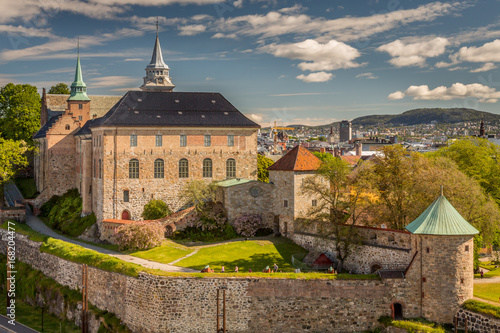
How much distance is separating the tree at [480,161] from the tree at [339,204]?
42.8 feet

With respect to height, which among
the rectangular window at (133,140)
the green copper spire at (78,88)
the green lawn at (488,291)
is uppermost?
the green copper spire at (78,88)

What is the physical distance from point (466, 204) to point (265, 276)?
15630 millimetres

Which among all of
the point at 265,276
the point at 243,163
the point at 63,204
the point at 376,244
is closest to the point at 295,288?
the point at 265,276

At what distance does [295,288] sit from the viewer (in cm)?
3591

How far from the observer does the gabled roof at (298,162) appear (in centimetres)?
4825

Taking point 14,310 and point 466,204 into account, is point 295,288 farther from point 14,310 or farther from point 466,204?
point 14,310

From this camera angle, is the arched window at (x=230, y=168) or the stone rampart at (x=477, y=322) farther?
the arched window at (x=230, y=168)

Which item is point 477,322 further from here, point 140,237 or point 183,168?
point 183,168

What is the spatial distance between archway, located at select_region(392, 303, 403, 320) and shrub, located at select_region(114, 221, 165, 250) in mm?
20845

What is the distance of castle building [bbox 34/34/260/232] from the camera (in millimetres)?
53406

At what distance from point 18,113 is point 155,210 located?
38288 millimetres

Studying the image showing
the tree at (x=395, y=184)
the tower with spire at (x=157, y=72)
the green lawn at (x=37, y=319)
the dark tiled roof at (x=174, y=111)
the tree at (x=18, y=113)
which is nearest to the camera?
the tree at (x=395, y=184)

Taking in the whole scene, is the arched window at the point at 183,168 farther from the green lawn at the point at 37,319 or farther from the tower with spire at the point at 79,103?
the tower with spire at the point at 79,103

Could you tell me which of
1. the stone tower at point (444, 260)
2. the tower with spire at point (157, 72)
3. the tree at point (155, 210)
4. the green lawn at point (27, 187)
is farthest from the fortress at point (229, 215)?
the tower with spire at point (157, 72)
